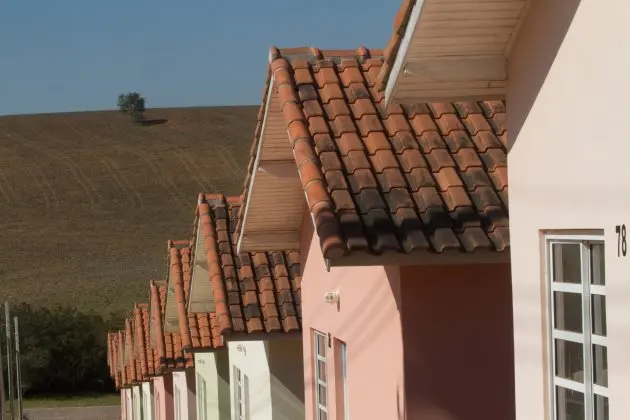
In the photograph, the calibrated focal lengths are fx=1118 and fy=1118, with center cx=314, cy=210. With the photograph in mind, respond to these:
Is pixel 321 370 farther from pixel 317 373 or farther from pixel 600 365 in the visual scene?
pixel 600 365

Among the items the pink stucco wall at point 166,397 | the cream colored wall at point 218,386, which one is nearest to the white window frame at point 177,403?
the pink stucco wall at point 166,397

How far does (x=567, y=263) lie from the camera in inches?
205

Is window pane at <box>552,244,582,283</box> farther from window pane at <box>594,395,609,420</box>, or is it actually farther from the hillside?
the hillside

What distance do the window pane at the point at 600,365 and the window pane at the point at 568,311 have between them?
173 mm

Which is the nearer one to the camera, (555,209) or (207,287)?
(555,209)

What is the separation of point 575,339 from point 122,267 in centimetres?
7572

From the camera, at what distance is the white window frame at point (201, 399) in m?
19.1

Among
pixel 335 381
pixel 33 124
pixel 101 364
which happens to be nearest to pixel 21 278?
pixel 101 364

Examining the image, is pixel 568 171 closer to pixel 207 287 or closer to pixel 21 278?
pixel 207 287

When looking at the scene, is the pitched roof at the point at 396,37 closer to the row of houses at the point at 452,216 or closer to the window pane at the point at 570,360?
the row of houses at the point at 452,216

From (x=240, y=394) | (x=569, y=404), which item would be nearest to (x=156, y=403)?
(x=240, y=394)

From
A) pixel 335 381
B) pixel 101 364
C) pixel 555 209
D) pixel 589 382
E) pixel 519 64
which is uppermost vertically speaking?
pixel 519 64

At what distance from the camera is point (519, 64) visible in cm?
569

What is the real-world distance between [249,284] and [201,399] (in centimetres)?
836
